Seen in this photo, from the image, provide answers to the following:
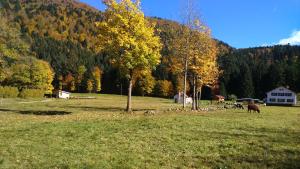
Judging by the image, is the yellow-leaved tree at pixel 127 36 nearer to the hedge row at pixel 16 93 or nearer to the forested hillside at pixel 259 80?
the hedge row at pixel 16 93

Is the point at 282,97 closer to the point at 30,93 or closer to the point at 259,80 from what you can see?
the point at 259,80

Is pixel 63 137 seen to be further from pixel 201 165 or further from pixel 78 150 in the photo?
pixel 201 165

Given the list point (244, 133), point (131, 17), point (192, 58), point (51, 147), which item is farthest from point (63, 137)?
point (192, 58)

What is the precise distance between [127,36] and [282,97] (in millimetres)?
93424

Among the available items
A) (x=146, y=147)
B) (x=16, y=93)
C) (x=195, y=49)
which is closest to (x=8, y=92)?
(x=16, y=93)

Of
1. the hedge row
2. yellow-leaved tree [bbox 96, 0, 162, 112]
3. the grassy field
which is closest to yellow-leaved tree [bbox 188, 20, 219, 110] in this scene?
yellow-leaved tree [bbox 96, 0, 162, 112]

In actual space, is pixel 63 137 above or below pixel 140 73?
below

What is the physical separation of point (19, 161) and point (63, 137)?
17.5 ft

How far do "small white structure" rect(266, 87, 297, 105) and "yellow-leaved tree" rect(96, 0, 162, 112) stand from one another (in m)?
87.6

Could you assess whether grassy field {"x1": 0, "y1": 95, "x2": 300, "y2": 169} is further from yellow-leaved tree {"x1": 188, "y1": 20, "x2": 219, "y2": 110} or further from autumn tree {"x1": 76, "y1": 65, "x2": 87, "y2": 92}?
autumn tree {"x1": 76, "y1": 65, "x2": 87, "y2": 92}

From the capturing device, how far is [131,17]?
42.8 metres

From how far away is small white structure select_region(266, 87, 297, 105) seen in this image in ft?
395

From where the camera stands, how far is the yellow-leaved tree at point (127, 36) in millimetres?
42188

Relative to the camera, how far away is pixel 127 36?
42156mm
